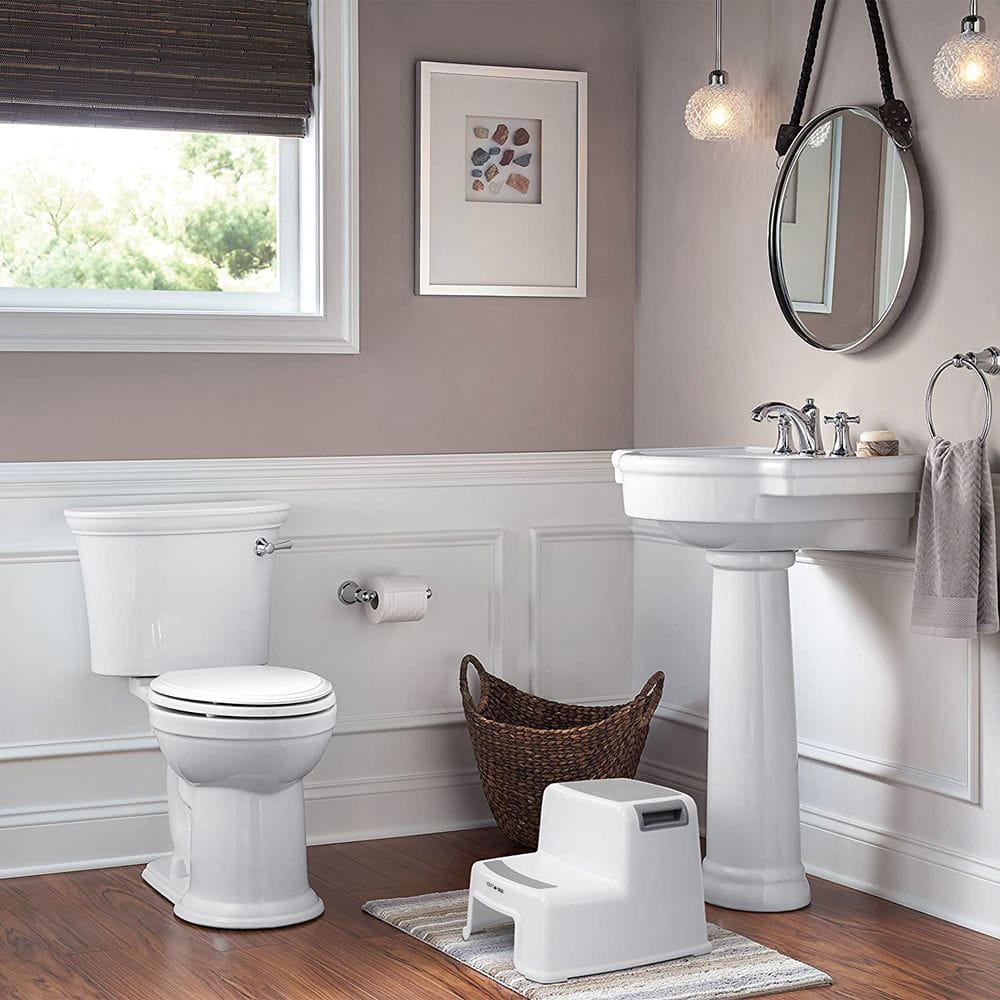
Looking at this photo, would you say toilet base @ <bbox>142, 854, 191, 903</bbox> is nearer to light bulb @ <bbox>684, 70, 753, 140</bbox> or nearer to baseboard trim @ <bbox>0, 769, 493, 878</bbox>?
baseboard trim @ <bbox>0, 769, 493, 878</bbox>

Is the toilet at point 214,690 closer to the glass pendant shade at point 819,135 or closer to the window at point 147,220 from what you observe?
the window at point 147,220

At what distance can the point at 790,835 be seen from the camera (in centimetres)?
299

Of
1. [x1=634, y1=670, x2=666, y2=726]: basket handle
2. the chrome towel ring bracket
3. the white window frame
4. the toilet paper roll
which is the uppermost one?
the white window frame

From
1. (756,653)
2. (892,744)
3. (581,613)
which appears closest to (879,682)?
(892,744)

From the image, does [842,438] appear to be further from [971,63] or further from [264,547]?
[264,547]

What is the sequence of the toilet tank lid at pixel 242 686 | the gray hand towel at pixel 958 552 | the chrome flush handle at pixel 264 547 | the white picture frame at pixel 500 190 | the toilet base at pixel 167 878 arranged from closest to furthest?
the gray hand towel at pixel 958 552 → the toilet tank lid at pixel 242 686 → the toilet base at pixel 167 878 → the chrome flush handle at pixel 264 547 → the white picture frame at pixel 500 190

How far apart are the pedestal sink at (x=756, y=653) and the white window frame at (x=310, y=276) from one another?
0.84 meters

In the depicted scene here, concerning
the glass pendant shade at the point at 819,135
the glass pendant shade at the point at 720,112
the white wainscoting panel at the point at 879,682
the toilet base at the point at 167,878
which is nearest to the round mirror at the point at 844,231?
the glass pendant shade at the point at 819,135

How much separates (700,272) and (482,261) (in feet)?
1.71

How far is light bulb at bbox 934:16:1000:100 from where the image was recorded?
8.59 ft

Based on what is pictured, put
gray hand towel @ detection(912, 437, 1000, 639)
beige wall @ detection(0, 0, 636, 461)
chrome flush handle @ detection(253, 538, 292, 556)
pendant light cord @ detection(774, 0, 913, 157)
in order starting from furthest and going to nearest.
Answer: beige wall @ detection(0, 0, 636, 461) < chrome flush handle @ detection(253, 538, 292, 556) < pendant light cord @ detection(774, 0, 913, 157) < gray hand towel @ detection(912, 437, 1000, 639)

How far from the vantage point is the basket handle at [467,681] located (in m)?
3.44

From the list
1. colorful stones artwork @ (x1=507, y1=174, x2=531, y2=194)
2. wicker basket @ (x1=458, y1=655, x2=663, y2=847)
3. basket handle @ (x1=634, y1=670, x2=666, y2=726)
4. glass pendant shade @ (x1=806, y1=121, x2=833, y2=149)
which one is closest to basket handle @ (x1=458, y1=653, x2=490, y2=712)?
wicker basket @ (x1=458, y1=655, x2=663, y2=847)

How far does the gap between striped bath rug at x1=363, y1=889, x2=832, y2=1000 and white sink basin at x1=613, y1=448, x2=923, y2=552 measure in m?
0.76
